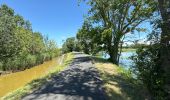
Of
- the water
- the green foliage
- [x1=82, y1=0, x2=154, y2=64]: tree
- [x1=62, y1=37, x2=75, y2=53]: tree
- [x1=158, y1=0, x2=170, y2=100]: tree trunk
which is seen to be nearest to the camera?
[x1=158, y1=0, x2=170, y2=100]: tree trunk

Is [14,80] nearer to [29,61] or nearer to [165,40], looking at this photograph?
[29,61]

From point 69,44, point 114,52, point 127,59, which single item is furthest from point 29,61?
point 69,44

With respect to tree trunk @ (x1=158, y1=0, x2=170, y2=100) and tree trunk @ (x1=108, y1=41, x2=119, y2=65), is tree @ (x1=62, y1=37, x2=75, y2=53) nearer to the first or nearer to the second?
tree trunk @ (x1=108, y1=41, x2=119, y2=65)

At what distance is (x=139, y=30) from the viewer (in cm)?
3247

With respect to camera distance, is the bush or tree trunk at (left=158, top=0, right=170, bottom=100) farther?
the bush

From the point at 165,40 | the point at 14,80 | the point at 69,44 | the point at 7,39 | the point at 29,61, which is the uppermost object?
the point at 69,44

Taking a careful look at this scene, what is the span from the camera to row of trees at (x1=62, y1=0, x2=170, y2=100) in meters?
9.63

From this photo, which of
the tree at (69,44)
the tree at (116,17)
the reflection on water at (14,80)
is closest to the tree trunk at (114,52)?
the tree at (116,17)

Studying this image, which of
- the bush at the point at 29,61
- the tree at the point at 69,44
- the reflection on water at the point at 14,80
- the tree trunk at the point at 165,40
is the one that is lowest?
the reflection on water at the point at 14,80

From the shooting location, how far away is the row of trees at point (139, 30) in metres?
9.63

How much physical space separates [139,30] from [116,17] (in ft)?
11.0

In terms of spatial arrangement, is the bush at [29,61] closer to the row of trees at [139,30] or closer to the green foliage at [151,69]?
the row of trees at [139,30]

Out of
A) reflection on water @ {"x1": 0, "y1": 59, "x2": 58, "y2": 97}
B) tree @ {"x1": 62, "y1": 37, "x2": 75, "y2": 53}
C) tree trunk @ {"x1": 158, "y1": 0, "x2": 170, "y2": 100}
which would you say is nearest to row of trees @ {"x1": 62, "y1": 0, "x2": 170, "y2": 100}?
tree trunk @ {"x1": 158, "y1": 0, "x2": 170, "y2": 100}

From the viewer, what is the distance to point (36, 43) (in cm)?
5838
